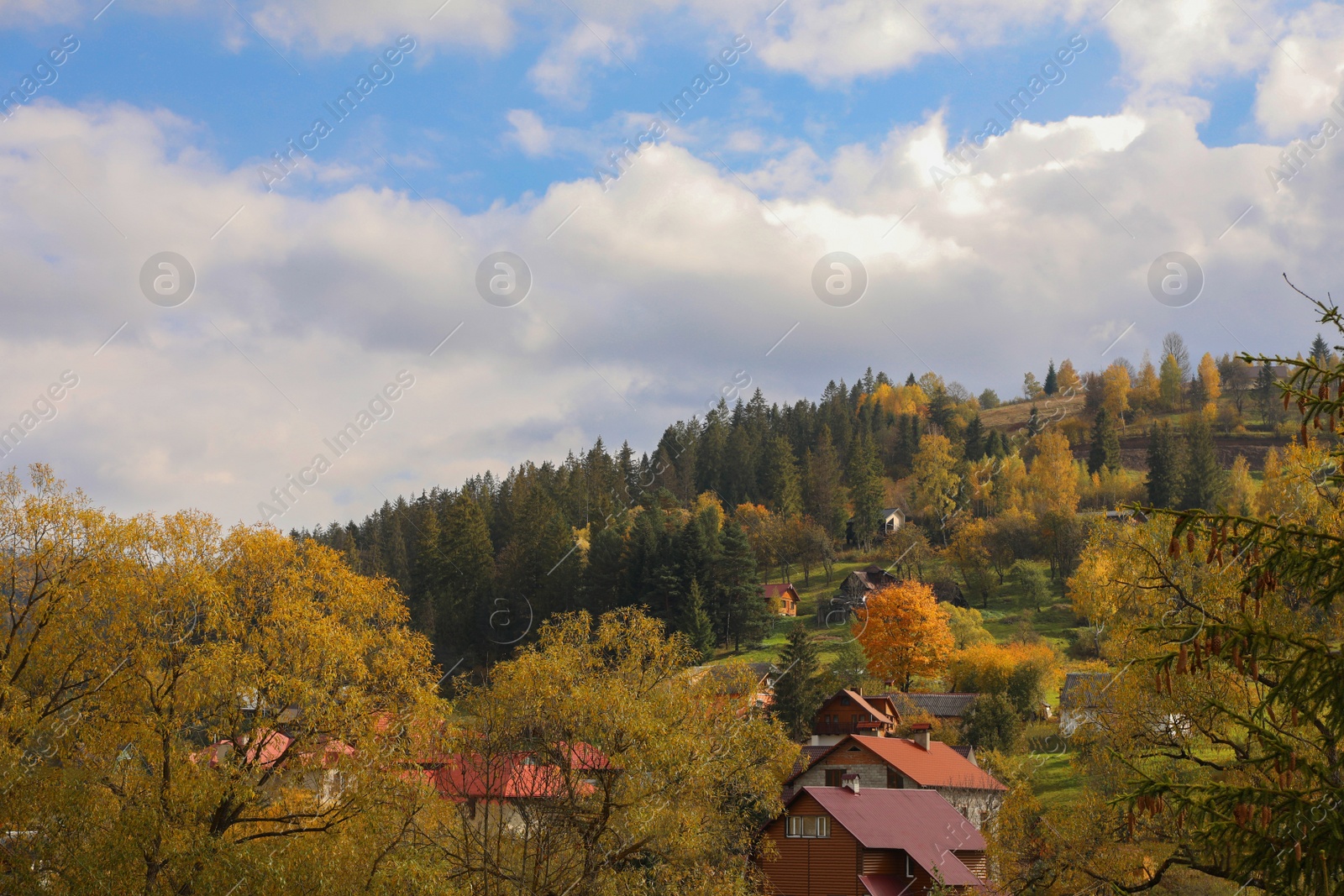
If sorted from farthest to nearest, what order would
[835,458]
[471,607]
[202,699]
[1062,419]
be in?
[1062,419] → [835,458] → [471,607] → [202,699]

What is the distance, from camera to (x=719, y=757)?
31.3 m

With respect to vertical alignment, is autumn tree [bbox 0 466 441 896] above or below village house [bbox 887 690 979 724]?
above

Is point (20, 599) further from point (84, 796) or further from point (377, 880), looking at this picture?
point (377, 880)

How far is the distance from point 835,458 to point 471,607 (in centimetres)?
6338

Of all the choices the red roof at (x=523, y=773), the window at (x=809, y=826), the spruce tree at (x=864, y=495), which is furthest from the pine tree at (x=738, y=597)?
the red roof at (x=523, y=773)

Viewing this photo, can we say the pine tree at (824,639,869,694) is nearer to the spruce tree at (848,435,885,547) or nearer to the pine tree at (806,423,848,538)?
the pine tree at (806,423,848,538)

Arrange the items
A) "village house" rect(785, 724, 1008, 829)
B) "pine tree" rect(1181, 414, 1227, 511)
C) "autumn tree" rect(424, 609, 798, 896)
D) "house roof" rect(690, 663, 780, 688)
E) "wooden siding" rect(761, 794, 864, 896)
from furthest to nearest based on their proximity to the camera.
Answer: "pine tree" rect(1181, 414, 1227, 511), "village house" rect(785, 724, 1008, 829), "house roof" rect(690, 663, 780, 688), "wooden siding" rect(761, 794, 864, 896), "autumn tree" rect(424, 609, 798, 896)

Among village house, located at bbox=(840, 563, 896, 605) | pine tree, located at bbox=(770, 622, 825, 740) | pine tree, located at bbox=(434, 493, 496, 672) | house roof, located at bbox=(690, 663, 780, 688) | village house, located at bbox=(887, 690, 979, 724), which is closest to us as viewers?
house roof, located at bbox=(690, 663, 780, 688)

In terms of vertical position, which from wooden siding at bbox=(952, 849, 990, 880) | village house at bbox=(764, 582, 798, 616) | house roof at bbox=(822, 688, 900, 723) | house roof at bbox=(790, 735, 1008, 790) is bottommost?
wooden siding at bbox=(952, 849, 990, 880)

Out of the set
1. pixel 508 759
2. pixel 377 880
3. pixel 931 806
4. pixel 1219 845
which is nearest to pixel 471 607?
pixel 931 806

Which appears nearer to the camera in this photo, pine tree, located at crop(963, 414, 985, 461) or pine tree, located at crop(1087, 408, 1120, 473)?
pine tree, located at crop(1087, 408, 1120, 473)

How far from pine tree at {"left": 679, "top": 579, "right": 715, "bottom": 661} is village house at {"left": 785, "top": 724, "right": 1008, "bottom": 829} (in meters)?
26.7

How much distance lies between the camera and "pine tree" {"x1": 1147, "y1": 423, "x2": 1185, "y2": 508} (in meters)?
106

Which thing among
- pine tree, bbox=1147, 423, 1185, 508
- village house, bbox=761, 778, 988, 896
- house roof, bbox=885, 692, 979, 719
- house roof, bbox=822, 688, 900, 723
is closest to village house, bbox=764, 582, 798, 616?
house roof, bbox=885, 692, 979, 719
